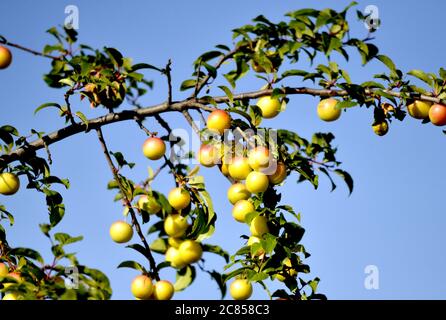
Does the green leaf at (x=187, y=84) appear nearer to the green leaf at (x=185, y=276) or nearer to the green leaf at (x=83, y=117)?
the green leaf at (x=83, y=117)

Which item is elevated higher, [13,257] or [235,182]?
[235,182]

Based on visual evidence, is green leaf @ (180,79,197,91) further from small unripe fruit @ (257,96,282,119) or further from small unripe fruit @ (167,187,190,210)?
small unripe fruit @ (167,187,190,210)

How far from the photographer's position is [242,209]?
3.10 meters

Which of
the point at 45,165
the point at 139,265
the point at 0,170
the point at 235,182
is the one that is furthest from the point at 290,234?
the point at 0,170

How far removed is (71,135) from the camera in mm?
3330

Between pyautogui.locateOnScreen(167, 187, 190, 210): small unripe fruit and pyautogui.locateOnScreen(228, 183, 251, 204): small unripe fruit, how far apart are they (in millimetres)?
300

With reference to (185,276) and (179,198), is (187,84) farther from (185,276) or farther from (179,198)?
(185,276)

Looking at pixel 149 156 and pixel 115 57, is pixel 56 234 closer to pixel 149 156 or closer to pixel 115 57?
pixel 149 156

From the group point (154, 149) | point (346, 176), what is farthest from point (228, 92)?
point (346, 176)

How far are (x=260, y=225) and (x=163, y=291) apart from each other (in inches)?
25.4

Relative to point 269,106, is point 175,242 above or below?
below

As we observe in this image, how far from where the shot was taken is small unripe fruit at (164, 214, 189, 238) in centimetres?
294

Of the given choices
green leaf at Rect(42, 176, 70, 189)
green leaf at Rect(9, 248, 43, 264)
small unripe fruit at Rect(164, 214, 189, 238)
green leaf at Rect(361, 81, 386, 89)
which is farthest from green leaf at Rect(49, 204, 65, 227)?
green leaf at Rect(361, 81, 386, 89)

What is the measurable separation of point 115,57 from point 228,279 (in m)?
1.48
